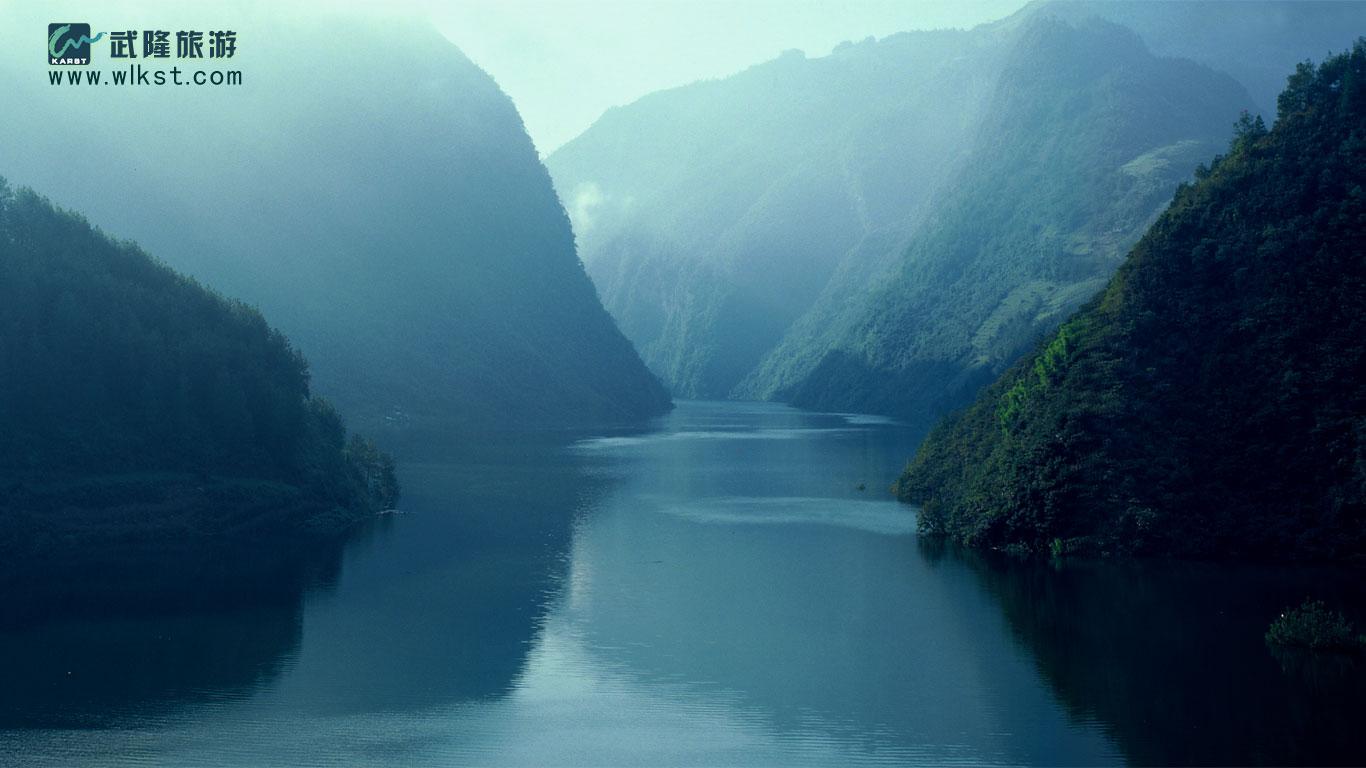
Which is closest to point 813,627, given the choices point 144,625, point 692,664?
point 692,664

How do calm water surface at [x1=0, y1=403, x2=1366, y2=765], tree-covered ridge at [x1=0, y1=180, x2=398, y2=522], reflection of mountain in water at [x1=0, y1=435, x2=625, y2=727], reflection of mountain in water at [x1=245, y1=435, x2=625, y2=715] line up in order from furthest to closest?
tree-covered ridge at [x1=0, y1=180, x2=398, y2=522], reflection of mountain in water at [x1=245, y1=435, x2=625, y2=715], reflection of mountain in water at [x1=0, y1=435, x2=625, y2=727], calm water surface at [x1=0, y1=403, x2=1366, y2=765]

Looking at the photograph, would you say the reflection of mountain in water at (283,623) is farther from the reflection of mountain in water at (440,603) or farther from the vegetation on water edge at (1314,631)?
the vegetation on water edge at (1314,631)

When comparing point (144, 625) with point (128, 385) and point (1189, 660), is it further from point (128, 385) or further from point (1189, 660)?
point (1189, 660)

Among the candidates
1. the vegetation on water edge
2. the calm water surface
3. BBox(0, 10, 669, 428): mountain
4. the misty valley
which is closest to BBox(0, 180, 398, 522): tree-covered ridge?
the misty valley

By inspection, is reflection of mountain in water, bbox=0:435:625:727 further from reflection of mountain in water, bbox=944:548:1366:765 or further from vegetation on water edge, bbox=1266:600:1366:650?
vegetation on water edge, bbox=1266:600:1366:650

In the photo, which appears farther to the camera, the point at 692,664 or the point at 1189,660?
the point at 692,664

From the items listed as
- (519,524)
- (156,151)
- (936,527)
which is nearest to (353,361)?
(156,151)

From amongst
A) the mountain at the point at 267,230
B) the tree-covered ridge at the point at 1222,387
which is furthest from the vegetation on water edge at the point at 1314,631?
the mountain at the point at 267,230
